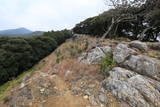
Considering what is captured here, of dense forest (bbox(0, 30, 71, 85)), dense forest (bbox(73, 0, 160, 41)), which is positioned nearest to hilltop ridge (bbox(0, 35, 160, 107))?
dense forest (bbox(0, 30, 71, 85))

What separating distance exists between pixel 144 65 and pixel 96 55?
2968 mm

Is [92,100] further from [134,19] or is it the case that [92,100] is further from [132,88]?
[134,19]

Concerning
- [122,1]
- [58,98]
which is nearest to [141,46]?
[58,98]

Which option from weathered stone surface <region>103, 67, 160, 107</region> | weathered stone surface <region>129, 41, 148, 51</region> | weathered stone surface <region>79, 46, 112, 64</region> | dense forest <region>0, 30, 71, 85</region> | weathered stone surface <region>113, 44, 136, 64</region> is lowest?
dense forest <region>0, 30, 71, 85</region>

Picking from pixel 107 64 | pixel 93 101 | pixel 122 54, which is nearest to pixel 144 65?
pixel 122 54

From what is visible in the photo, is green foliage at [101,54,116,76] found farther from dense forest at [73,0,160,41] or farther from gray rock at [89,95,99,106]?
dense forest at [73,0,160,41]

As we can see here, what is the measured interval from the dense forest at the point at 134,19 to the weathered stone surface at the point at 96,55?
4.54 meters

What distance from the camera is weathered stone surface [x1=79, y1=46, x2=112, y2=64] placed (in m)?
8.02

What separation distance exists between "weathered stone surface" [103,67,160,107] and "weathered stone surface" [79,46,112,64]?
200 cm

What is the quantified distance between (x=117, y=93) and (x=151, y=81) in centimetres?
151

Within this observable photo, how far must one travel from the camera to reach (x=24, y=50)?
44.3ft

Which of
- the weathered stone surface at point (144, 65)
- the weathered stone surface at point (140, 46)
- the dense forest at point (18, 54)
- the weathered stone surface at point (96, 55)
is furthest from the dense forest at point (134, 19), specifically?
the dense forest at point (18, 54)

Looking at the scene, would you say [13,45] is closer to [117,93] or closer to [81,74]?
[81,74]

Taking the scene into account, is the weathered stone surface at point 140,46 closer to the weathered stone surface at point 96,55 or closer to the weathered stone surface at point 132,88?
the weathered stone surface at point 96,55
